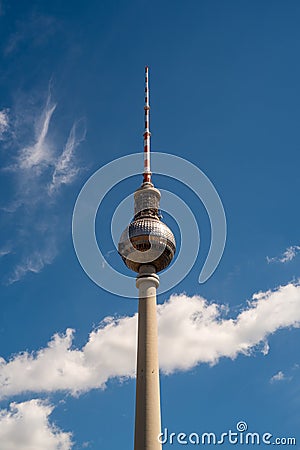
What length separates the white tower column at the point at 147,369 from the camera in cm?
8294

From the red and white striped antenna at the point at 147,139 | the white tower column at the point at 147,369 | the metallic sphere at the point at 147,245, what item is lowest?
the white tower column at the point at 147,369

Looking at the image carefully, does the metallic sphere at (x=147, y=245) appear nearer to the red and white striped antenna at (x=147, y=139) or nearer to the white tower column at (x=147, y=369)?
the white tower column at (x=147, y=369)

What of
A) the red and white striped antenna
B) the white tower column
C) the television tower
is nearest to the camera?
the white tower column

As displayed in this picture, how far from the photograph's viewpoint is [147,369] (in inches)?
3521

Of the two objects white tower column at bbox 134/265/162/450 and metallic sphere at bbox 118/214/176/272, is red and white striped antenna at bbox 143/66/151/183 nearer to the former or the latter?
metallic sphere at bbox 118/214/176/272

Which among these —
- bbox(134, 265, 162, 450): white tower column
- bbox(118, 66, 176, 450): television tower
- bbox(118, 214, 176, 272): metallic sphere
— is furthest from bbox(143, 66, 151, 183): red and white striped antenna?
bbox(134, 265, 162, 450): white tower column

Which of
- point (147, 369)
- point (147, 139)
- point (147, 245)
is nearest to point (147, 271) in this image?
point (147, 245)

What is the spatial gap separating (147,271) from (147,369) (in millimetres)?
20157

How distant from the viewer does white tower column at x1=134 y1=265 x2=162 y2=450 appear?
82938 millimetres

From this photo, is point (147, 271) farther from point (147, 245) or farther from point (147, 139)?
point (147, 139)

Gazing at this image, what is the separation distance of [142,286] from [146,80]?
4600 cm

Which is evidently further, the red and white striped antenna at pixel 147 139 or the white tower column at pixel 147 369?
the red and white striped antenna at pixel 147 139

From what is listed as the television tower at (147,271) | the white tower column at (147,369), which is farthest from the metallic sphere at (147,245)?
the white tower column at (147,369)

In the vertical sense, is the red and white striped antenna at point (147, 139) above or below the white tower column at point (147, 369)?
above
